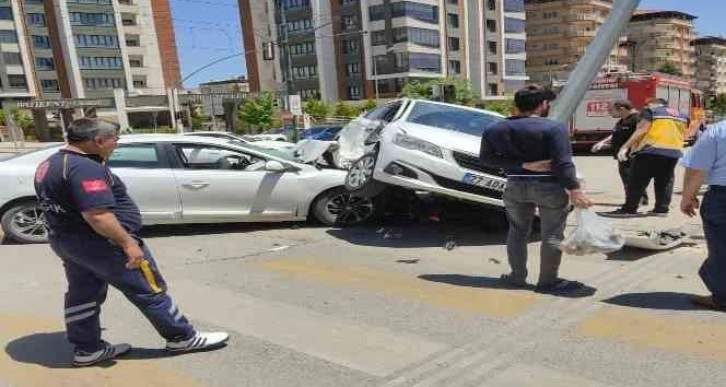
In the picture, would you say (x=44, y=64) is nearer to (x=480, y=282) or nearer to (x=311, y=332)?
(x=480, y=282)

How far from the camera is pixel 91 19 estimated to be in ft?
227

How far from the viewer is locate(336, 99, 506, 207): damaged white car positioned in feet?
19.3

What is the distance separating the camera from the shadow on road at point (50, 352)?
347 centimetres

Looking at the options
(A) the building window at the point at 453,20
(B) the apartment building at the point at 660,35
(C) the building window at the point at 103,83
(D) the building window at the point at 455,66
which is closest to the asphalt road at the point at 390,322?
(D) the building window at the point at 455,66

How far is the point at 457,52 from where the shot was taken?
69562 millimetres

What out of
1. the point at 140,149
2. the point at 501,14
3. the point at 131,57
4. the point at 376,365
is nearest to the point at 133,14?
the point at 131,57

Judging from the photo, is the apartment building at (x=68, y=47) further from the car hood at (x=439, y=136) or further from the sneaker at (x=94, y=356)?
the sneaker at (x=94, y=356)

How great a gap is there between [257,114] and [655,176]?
48.8m

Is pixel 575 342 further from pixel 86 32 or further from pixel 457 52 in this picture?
pixel 86 32

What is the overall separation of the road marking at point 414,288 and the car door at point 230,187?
1415mm

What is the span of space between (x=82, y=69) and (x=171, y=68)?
38.0 ft

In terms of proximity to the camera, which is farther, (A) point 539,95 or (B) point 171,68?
(B) point 171,68

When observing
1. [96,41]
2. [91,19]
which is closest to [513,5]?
[96,41]

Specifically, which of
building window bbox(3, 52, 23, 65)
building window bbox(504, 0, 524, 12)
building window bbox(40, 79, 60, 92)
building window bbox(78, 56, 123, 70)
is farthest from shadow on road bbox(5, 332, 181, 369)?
building window bbox(3, 52, 23, 65)
